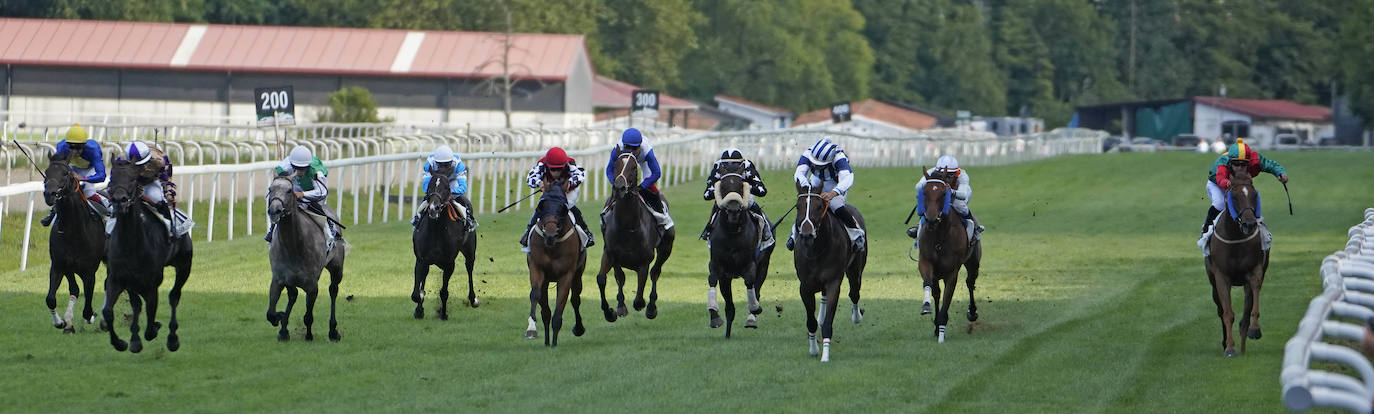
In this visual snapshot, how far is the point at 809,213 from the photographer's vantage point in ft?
41.1

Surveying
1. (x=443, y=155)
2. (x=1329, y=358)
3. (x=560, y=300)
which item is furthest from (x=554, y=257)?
(x=1329, y=358)

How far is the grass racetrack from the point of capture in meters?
10.7

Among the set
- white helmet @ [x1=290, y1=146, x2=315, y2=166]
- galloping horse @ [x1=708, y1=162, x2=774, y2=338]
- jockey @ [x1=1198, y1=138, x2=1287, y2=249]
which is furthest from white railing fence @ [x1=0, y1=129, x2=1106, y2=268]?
jockey @ [x1=1198, y1=138, x2=1287, y2=249]

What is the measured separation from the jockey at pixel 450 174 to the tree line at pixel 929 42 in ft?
217

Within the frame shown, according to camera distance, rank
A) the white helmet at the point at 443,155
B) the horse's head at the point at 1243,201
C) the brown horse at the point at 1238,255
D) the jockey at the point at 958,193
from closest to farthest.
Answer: the horse's head at the point at 1243,201, the brown horse at the point at 1238,255, the jockey at the point at 958,193, the white helmet at the point at 443,155

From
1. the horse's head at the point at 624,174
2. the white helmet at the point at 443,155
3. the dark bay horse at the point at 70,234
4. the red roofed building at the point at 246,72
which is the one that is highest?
the red roofed building at the point at 246,72

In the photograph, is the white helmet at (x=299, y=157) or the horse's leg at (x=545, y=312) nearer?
the horse's leg at (x=545, y=312)

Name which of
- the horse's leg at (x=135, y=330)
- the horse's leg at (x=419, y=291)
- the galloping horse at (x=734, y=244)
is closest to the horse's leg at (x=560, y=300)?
the galloping horse at (x=734, y=244)

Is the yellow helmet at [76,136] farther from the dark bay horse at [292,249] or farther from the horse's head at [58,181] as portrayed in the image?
the dark bay horse at [292,249]

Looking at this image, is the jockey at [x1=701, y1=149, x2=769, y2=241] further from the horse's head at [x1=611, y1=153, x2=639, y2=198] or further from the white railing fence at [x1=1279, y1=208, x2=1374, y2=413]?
the white railing fence at [x1=1279, y1=208, x2=1374, y2=413]

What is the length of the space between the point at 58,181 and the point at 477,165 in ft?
73.8

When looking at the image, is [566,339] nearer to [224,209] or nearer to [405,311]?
[405,311]

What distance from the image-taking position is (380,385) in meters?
11.1

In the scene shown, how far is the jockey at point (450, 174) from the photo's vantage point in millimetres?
15094
